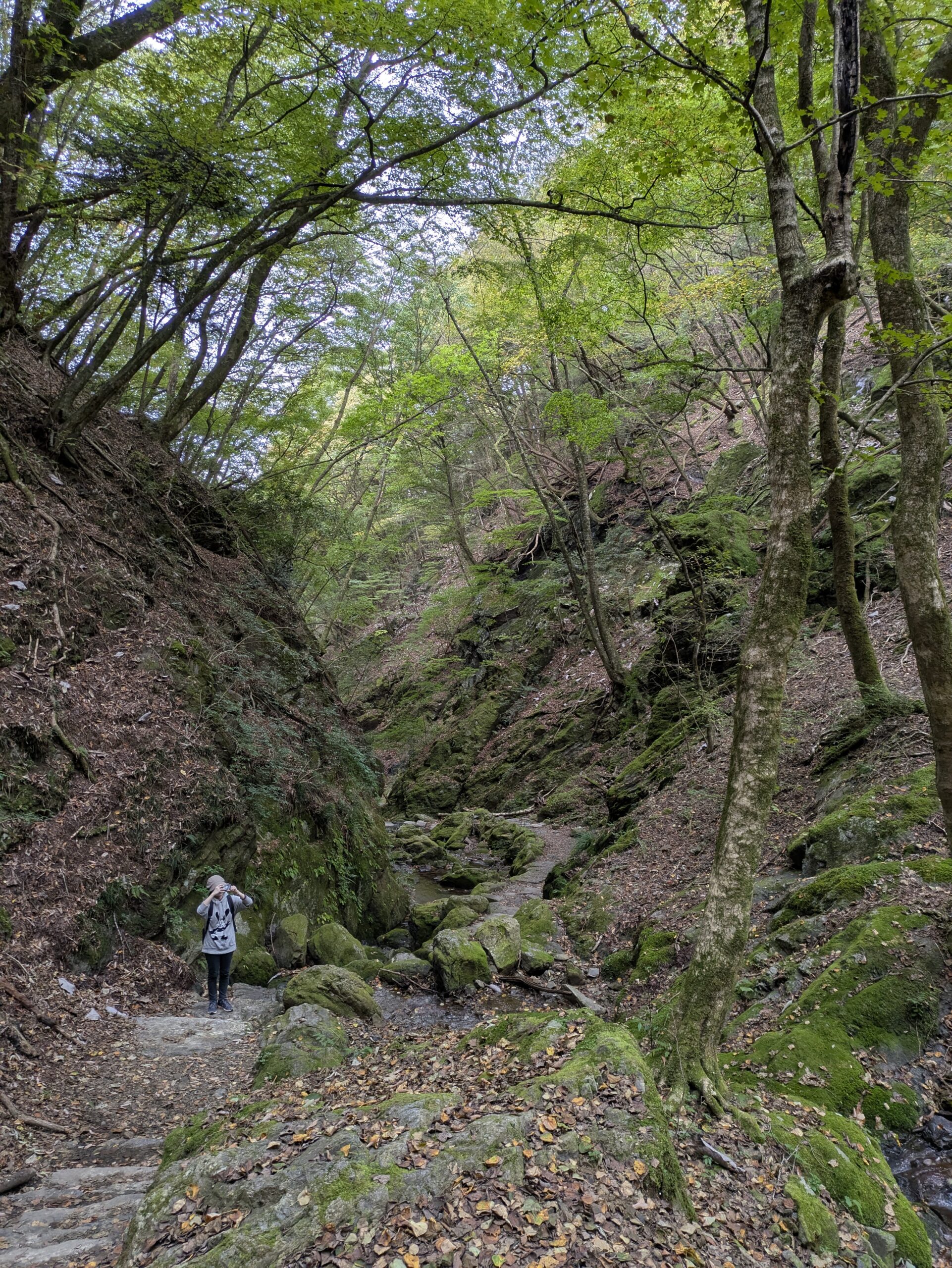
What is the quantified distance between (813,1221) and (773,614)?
10.8 feet

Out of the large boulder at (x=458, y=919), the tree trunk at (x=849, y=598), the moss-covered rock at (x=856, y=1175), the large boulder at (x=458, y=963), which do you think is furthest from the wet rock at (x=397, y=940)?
the tree trunk at (x=849, y=598)

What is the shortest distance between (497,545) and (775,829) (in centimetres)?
1948

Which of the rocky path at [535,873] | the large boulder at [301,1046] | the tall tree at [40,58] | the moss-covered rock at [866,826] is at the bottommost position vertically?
the rocky path at [535,873]

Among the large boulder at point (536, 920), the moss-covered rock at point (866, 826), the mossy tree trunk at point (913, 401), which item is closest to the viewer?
the mossy tree trunk at point (913, 401)

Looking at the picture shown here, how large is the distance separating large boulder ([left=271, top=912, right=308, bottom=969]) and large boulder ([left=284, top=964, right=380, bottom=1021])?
149 centimetres

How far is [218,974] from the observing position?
6.84 meters

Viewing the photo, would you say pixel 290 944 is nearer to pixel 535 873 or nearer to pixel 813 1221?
pixel 535 873

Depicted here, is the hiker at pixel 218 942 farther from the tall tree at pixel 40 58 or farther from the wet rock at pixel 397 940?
the tall tree at pixel 40 58

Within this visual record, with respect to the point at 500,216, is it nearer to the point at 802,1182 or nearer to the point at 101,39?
the point at 101,39

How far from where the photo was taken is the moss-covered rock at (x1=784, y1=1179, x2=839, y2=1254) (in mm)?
3203

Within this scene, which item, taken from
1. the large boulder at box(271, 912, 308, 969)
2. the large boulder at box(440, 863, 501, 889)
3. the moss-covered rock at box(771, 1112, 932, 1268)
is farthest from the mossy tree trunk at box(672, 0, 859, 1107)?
the large boulder at box(440, 863, 501, 889)

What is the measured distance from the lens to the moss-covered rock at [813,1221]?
3.20 m

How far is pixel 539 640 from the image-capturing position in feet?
72.8

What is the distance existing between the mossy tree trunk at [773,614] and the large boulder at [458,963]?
4542 mm
